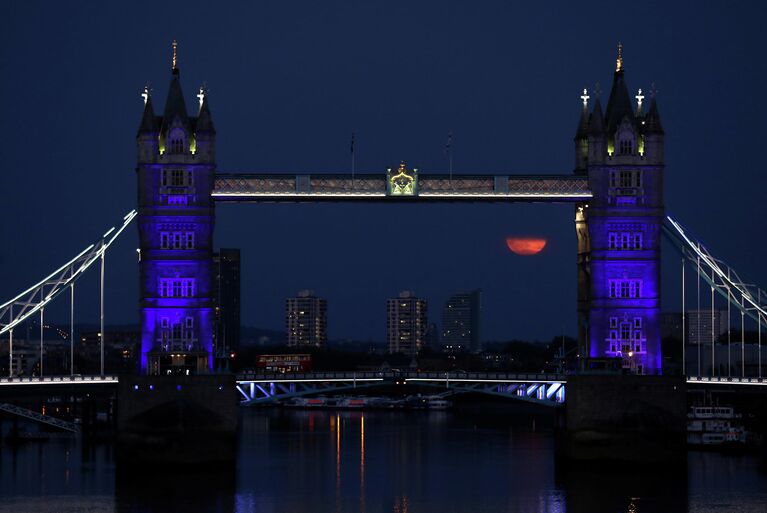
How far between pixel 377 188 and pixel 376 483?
19.6 metres

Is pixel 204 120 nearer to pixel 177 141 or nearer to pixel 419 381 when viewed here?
pixel 177 141

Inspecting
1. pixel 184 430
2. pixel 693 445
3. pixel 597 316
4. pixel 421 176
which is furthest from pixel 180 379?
pixel 693 445

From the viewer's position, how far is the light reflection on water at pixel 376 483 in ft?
315

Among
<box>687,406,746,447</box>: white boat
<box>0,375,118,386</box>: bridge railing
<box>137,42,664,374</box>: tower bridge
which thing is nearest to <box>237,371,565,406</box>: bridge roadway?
<box>137,42,664,374</box>: tower bridge

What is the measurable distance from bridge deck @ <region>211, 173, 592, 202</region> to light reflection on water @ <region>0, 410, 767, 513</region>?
17891mm

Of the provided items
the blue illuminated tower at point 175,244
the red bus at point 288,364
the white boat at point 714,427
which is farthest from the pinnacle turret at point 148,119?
the red bus at point 288,364

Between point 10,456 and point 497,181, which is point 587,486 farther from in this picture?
point 10,456

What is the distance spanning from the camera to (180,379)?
359ft

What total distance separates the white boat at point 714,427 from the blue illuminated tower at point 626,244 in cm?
1920

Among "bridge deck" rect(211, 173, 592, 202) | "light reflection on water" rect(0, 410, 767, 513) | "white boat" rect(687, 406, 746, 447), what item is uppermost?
"bridge deck" rect(211, 173, 592, 202)

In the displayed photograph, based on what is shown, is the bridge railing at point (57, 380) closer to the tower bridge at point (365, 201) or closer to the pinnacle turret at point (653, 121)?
the tower bridge at point (365, 201)

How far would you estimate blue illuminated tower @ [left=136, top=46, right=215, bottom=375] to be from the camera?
113m

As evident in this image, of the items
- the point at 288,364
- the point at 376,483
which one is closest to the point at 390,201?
the point at 376,483

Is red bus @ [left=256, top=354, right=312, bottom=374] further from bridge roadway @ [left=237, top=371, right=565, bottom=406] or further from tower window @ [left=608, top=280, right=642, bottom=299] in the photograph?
tower window @ [left=608, top=280, right=642, bottom=299]
